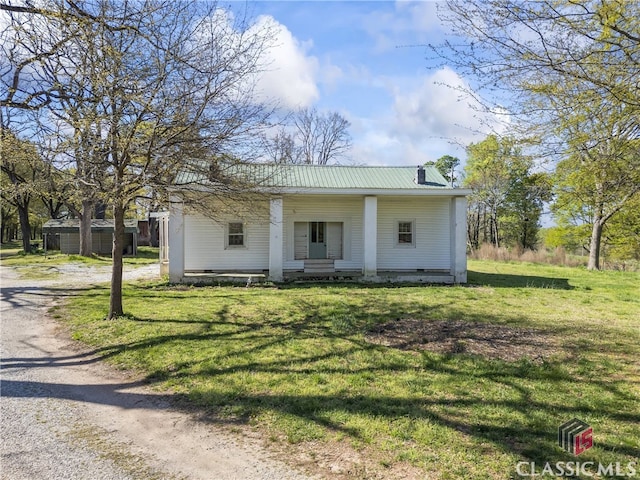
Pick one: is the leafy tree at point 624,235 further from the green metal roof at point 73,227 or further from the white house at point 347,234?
the green metal roof at point 73,227

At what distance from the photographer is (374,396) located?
434 centimetres

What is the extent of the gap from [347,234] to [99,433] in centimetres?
1271

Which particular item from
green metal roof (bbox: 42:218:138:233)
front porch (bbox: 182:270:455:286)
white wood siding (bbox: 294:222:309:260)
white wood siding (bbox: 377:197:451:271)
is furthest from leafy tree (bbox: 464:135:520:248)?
green metal roof (bbox: 42:218:138:233)

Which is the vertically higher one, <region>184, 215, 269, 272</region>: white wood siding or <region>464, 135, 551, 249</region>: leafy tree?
<region>464, 135, 551, 249</region>: leafy tree

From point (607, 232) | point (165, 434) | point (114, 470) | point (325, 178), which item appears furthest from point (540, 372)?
point (607, 232)

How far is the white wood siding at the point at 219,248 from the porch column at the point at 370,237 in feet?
12.0

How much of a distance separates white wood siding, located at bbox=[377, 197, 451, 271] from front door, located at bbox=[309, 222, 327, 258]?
214 centimetres

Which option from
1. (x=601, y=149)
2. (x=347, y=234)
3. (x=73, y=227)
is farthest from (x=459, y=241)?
(x=73, y=227)

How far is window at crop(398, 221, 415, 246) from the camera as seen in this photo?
16047 mm

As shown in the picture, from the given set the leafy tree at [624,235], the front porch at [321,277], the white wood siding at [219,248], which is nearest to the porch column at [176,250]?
the front porch at [321,277]

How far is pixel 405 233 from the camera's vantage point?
16047mm

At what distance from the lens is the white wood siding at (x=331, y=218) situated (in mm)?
15531

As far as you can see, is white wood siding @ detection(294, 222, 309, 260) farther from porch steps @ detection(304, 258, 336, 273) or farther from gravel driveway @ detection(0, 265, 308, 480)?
gravel driveway @ detection(0, 265, 308, 480)

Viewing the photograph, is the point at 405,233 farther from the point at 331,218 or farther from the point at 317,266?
the point at 317,266
